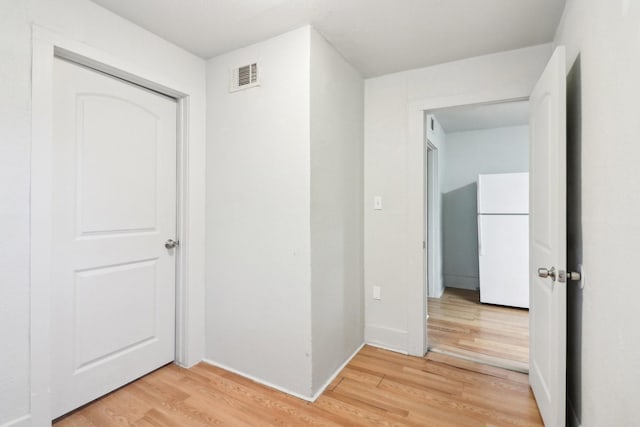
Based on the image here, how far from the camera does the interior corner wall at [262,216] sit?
77.4 inches

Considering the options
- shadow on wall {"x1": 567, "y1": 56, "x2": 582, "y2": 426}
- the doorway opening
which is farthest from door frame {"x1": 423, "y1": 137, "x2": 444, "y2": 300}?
shadow on wall {"x1": 567, "y1": 56, "x2": 582, "y2": 426}

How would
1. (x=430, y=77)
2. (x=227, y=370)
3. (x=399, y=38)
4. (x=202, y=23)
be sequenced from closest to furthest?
(x=202, y=23), (x=399, y=38), (x=227, y=370), (x=430, y=77)

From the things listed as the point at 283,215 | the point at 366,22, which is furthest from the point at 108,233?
the point at 366,22

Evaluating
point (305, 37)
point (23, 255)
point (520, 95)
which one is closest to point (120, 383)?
point (23, 255)

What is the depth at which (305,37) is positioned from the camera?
1943 millimetres

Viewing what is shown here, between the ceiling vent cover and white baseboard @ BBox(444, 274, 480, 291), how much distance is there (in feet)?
13.5

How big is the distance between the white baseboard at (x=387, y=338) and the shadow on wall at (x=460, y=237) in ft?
8.44

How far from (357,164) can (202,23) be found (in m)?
1.48

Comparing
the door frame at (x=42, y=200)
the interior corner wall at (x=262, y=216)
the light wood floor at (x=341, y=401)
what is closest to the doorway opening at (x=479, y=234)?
the light wood floor at (x=341, y=401)

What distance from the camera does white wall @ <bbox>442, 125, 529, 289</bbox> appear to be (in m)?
4.46

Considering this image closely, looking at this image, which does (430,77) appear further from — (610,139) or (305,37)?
(610,139)

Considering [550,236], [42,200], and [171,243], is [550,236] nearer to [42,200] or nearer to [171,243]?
[171,243]

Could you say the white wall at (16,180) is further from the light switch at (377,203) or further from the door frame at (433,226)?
the door frame at (433,226)

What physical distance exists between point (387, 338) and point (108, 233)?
88.7 inches
